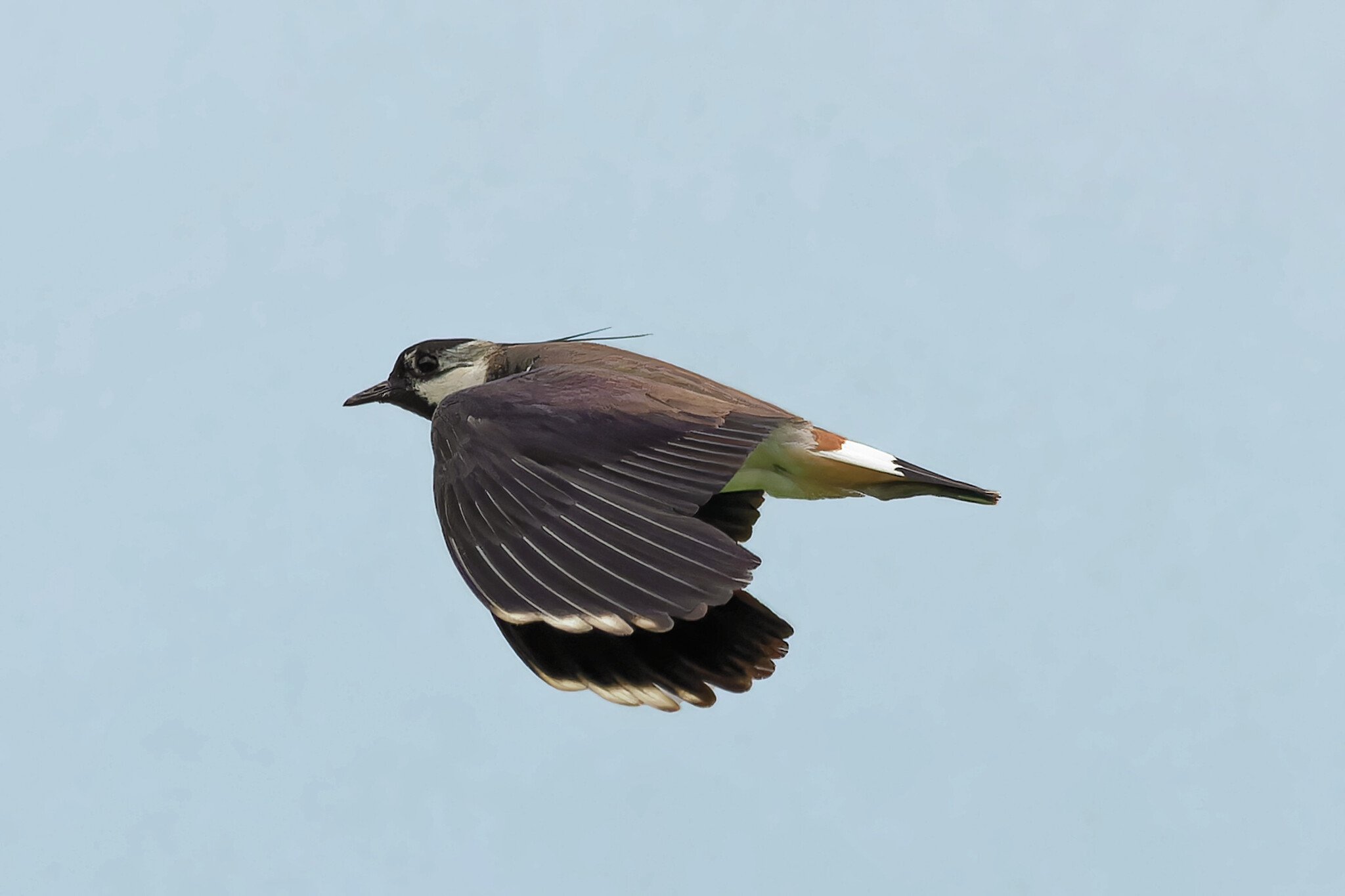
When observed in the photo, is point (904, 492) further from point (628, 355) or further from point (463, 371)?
point (463, 371)

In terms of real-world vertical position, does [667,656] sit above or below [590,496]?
below

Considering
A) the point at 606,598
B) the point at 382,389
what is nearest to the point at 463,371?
the point at 382,389

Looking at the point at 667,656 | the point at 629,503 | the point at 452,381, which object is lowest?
the point at 667,656

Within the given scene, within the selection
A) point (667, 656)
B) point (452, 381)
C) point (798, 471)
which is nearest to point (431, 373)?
point (452, 381)

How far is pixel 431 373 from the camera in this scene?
14.9ft

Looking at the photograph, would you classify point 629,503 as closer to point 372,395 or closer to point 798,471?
point 798,471

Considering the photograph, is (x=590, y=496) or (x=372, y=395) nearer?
(x=590, y=496)

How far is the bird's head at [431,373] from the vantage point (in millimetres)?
4496

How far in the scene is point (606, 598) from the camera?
3016mm

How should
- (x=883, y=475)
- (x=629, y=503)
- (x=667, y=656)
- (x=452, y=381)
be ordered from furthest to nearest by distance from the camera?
(x=452, y=381) → (x=883, y=475) → (x=667, y=656) → (x=629, y=503)

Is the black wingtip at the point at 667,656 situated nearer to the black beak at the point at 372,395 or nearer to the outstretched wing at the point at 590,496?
the outstretched wing at the point at 590,496

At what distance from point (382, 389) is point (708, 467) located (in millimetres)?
1546

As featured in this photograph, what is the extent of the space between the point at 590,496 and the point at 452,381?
1.36 meters

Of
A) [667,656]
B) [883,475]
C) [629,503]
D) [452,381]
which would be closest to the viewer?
[629,503]
